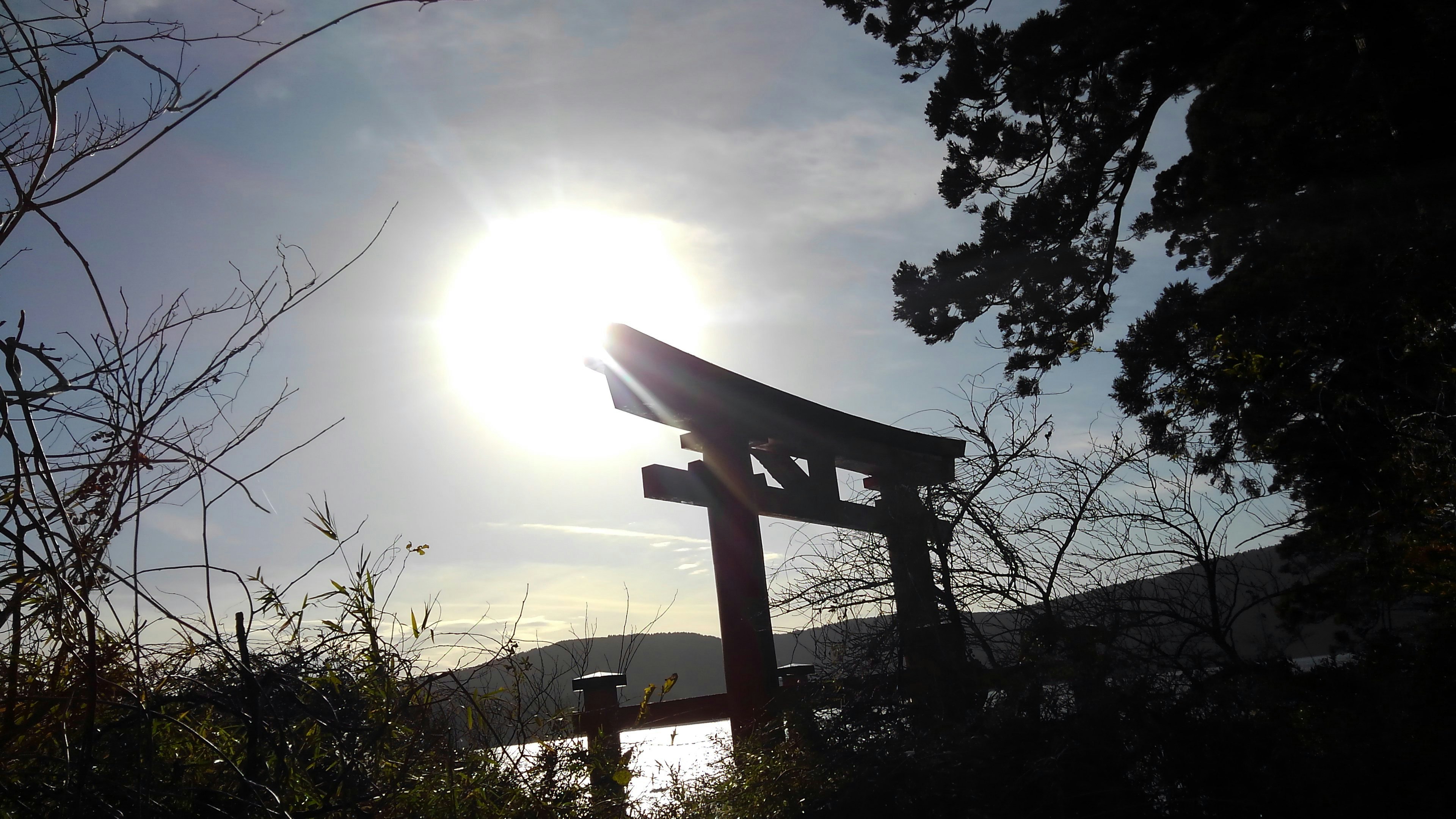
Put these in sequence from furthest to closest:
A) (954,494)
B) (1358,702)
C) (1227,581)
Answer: (954,494), (1227,581), (1358,702)

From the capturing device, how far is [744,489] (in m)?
4.86

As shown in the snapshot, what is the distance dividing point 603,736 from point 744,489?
1.91 meters

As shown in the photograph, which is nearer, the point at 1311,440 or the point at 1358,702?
the point at 1358,702

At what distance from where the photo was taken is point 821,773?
3076 millimetres

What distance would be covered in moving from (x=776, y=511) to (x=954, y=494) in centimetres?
126

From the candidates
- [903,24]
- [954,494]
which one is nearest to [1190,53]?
[903,24]

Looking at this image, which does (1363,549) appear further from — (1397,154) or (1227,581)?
(1397,154)

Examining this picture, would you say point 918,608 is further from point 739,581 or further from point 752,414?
point 752,414

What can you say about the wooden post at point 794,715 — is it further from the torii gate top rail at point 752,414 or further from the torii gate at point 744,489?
the torii gate top rail at point 752,414

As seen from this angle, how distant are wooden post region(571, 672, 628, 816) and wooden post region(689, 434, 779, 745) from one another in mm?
679

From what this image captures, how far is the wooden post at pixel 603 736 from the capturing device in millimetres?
2686

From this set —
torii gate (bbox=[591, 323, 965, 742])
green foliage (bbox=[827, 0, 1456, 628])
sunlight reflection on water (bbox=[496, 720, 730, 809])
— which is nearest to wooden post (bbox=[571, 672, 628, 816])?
sunlight reflection on water (bbox=[496, 720, 730, 809])

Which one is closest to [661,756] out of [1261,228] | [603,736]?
[603,736]

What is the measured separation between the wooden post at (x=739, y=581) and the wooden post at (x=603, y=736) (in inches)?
26.7
